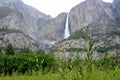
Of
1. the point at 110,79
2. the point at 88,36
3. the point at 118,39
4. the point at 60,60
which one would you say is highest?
the point at 118,39

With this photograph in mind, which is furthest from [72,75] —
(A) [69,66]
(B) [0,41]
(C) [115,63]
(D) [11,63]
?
(B) [0,41]

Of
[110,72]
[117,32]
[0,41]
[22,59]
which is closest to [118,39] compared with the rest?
[117,32]

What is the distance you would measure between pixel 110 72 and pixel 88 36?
122cm

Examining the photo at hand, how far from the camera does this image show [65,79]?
3078mm

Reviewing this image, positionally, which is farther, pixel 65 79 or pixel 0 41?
pixel 0 41

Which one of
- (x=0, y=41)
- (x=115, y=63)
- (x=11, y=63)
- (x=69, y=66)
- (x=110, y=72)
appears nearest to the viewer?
(x=69, y=66)

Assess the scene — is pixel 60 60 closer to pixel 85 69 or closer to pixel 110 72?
pixel 85 69

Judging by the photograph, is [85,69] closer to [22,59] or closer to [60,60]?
[60,60]

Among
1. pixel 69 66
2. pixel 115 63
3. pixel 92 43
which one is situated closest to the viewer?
pixel 92 43

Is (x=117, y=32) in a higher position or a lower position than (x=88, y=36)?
higher

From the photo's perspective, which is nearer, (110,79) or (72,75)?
(72,75)

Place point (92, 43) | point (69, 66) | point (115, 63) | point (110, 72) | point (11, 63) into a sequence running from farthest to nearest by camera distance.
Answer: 1. point (11, 63)
2. point (110, 72)
3. point (115, 63)
4. point (69, 66)
5. point (92, 43)

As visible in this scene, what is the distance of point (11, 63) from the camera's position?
50.6 m

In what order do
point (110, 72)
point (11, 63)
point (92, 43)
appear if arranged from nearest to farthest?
point (92, 43) → point (110, 72) → point (11, 63)
